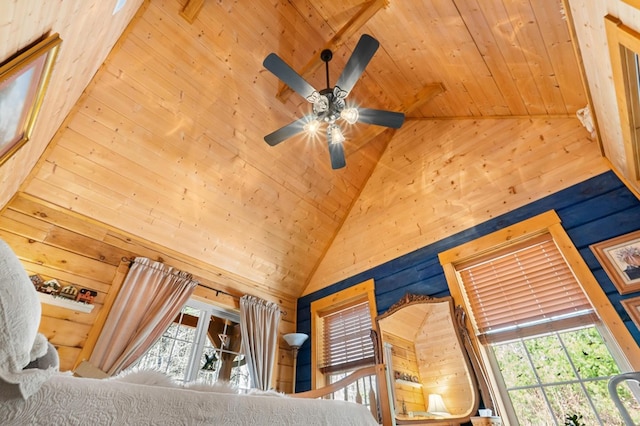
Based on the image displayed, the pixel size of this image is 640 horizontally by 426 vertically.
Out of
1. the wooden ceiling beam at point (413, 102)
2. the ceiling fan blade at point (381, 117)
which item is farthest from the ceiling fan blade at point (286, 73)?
the wooden ceiling beam at point (413, 102)

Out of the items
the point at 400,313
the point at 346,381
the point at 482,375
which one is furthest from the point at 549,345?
the point at 346,381

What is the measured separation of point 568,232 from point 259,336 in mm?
3228

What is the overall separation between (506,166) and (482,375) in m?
1.95

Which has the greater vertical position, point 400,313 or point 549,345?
point 400,313

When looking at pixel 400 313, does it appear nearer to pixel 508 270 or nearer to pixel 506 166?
pixel 508 270

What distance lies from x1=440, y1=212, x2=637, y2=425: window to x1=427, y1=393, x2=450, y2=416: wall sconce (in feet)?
1.42

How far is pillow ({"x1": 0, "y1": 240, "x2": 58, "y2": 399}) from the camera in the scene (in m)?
0.70

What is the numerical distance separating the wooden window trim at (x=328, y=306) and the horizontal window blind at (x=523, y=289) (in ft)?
3.55

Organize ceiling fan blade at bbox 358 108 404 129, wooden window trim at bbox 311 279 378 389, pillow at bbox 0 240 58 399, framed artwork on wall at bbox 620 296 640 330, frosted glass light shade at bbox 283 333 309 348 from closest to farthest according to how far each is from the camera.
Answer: pillow at bbox 0 240 58 399 < framed artwork on wall at bbox 620 296 640 330 < ceiling fan blade at bbox 358 108 404 129 < wooden window trim at bbox 311 279 378 389 < frosted glass light shade at bbox 283 333 309 348

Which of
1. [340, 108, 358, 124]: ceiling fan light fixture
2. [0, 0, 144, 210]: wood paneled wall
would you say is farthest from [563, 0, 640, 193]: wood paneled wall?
[0, 0, 144, 210]: wood paneled wall

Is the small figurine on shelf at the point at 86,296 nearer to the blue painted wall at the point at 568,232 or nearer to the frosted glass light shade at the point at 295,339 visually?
the frosted glass light shade at the point at 295,339

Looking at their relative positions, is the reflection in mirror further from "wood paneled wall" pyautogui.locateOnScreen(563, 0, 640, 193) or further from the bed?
"wood paneled wall" pyautogui.locateOnScreen(563, 0, 640, 193)

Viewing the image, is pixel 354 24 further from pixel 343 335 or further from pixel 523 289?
pixel 343 335

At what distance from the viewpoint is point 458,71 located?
3.02 m
